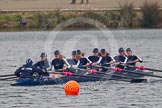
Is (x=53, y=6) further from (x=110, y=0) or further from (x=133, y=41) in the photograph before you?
(x=133, y=41)

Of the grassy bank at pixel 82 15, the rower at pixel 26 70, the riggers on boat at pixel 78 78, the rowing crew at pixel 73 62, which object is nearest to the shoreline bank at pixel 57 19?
the grassy bank at pixel 82 15

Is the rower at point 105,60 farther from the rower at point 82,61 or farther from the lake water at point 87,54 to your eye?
the lake water at point 87,54

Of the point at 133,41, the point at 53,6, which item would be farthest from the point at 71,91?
the point at 53,6

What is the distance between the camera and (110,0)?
108 metres

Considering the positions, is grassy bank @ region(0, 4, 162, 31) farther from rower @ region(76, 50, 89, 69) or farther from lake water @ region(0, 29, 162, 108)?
rower @ region(76, 50, 89, 69)

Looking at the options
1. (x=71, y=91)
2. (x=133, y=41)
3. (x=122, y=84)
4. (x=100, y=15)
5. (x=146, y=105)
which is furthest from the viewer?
(x=100, y=15)

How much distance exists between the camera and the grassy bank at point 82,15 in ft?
286

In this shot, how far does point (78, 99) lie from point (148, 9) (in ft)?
160

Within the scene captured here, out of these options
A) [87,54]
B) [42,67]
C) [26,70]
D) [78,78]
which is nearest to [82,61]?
[78,78]

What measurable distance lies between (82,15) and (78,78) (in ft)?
151

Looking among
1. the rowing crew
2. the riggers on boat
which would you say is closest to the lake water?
the riggers on boat

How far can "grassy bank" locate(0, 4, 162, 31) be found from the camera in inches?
3438

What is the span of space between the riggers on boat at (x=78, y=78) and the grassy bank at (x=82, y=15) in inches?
1589

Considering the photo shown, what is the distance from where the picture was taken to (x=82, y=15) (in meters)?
90.0
